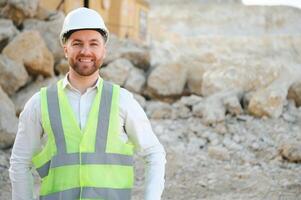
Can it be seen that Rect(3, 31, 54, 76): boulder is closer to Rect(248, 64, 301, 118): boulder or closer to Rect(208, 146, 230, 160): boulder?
Rect(208, 146, 230, 160): boulder

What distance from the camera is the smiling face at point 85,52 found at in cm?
208

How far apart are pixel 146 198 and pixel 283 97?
642 centimetres

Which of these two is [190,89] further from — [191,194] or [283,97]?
[191,194]

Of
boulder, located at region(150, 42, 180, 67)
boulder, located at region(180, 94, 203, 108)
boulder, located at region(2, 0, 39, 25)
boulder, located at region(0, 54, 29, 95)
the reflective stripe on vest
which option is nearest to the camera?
the reflective stripe on vest

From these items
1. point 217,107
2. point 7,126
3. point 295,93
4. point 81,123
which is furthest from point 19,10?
point 81,123

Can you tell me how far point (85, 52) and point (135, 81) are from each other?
7711 mm

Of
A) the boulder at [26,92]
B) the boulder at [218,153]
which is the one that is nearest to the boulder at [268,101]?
the boulder at [218,153]

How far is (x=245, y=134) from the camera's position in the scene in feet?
24.8

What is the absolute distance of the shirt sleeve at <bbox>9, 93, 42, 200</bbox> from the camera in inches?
83.0

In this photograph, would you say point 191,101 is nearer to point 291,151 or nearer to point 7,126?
point 291,151

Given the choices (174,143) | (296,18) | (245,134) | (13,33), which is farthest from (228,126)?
(296,18)

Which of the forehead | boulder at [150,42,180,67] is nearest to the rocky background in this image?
boulder at [150,42,180,67]

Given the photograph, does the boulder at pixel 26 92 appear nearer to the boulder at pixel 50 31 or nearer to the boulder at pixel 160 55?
the boulder at pixel 50 31

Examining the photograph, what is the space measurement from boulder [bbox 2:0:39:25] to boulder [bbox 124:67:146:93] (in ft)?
7.54
